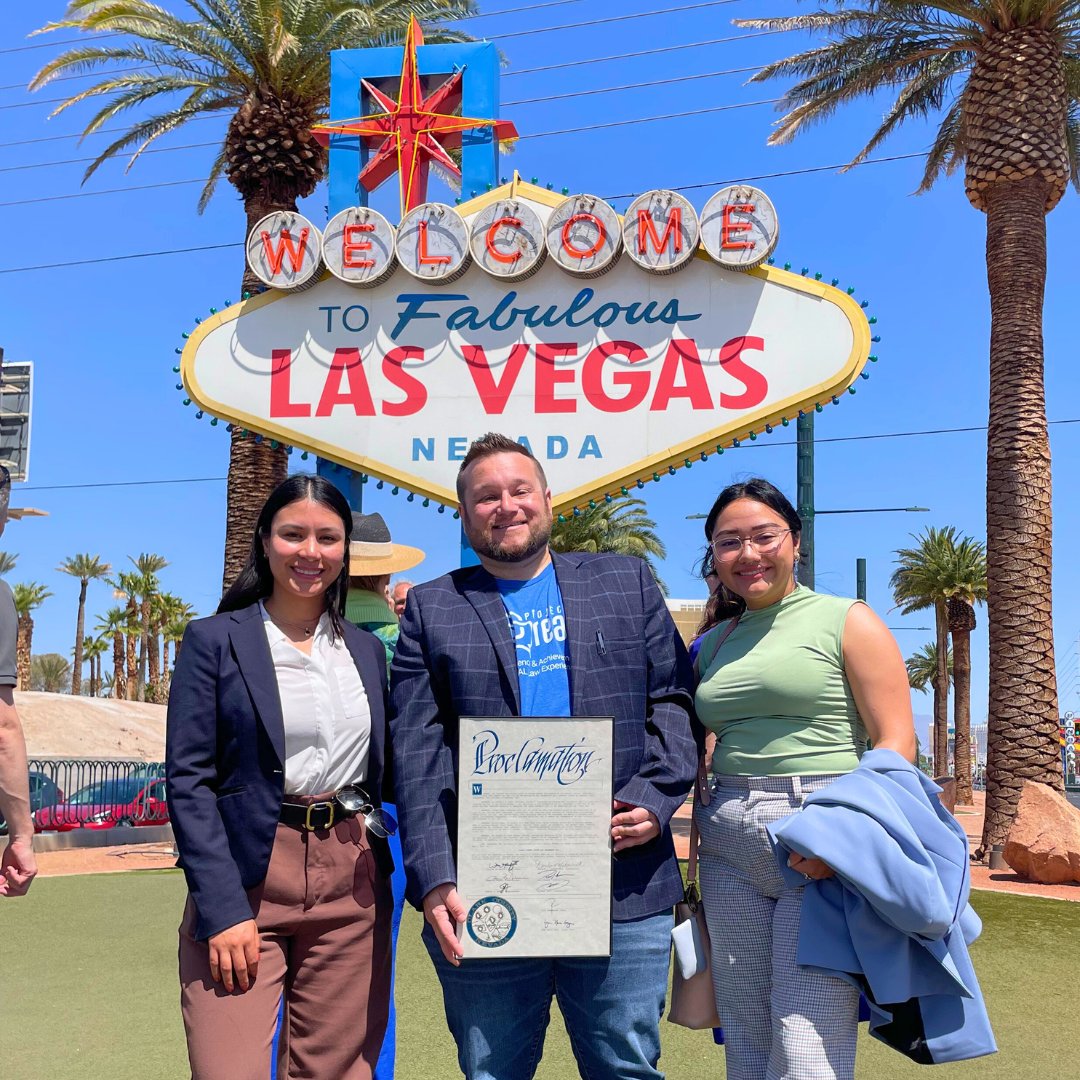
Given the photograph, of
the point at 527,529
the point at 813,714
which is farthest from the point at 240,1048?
the point at 813,714

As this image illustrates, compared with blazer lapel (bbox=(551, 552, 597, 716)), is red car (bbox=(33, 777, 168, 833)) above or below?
below

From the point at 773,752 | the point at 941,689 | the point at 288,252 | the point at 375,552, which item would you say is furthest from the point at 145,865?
the point at 941,689

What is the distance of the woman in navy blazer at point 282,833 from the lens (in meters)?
2.75

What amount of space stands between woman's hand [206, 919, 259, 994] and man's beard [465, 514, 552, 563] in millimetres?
1093

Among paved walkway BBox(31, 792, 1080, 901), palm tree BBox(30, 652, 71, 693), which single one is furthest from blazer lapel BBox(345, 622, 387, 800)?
palm tree BBox(30, 652, 71, 693)

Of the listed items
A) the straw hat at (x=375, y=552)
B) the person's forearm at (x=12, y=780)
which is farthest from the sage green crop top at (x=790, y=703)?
the straw hat at (x=375, y=552)

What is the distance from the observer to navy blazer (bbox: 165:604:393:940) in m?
2.75

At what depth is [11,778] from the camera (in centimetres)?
329

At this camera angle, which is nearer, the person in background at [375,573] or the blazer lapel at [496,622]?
the blazer lapel at [496,622]

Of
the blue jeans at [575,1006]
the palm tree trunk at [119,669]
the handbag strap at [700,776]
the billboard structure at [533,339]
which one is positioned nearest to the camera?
the blue jeans at [575,1006]

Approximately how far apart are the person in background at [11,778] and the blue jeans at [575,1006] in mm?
1286

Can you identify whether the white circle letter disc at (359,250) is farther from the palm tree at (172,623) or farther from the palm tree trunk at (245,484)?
the palm tree at (172,623)

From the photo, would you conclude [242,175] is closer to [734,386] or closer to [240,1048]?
[734,386]

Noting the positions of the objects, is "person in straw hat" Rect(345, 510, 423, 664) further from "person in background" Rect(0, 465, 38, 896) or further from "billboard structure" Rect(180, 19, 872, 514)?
"billboard structure" Rect(180, 19, 872, 514)
